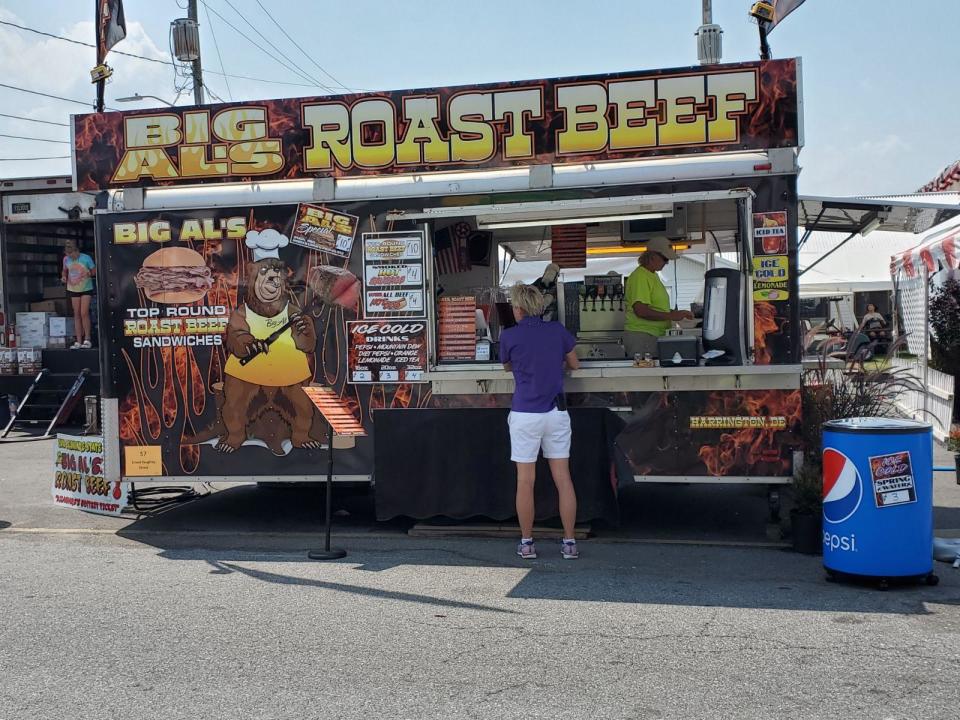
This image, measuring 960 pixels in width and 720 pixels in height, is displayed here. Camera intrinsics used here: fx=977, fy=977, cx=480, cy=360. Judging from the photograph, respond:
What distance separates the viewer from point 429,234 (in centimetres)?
750

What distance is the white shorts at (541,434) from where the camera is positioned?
6.57 meters

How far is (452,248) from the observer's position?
8719 millimetres

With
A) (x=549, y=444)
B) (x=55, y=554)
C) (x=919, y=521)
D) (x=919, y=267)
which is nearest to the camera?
(x=919, y=521)

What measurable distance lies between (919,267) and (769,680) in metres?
9.81

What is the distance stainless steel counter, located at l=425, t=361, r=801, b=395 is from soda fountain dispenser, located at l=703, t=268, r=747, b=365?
0.14 m

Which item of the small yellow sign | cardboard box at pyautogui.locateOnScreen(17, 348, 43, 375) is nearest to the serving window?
the small yellow sign

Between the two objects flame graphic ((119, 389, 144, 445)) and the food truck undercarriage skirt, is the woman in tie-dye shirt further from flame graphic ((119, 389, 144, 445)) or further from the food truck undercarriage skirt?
the food truck undercarriage skirt

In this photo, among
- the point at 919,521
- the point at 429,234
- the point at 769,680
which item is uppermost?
the point at 429,234

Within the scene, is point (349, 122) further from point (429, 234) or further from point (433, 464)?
point (433, 464)

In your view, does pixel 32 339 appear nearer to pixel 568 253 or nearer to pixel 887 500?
pixel 568 253

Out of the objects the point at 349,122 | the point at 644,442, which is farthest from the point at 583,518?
the point at 349,122

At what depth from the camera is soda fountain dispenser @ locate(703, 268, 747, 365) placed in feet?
23.0

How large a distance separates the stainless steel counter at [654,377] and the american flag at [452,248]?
1.36m

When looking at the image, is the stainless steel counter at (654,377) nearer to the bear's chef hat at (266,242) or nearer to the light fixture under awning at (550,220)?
the light fixture under awning at (550,220)
